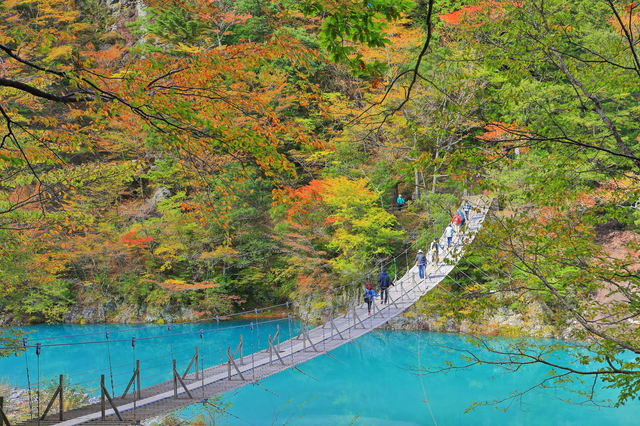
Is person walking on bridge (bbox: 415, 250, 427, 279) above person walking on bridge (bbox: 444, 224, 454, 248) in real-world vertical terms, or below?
below

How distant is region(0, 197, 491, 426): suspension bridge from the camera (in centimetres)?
350

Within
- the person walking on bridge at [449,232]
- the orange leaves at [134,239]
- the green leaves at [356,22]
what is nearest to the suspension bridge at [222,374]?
the person walking on bridge at [449,232]

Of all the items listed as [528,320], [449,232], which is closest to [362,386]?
[449,232]

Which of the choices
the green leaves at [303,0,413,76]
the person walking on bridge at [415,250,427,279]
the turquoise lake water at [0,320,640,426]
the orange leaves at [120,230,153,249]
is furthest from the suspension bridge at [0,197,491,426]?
the orange leaves at [120,230,153,249]

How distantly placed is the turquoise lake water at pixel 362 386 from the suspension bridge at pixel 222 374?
0.25m

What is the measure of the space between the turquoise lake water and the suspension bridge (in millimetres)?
251

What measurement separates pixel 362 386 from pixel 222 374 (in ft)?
11.3

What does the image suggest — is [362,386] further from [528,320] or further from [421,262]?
[528,320]

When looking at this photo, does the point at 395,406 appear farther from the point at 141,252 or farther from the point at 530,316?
the point at 141,252

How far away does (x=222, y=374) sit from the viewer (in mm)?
4914

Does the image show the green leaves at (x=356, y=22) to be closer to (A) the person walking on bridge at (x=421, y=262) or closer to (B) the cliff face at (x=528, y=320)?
(A) the person walking on bridge at (x=421, y=262)

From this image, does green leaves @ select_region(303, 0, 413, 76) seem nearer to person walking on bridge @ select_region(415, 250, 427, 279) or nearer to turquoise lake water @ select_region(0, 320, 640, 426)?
turquoise lake water @ select_region(0, 320, 640, 426)

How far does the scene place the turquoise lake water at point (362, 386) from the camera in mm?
5988

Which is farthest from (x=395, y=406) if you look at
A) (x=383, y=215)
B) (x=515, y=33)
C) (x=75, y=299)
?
(x=75, y=299)
